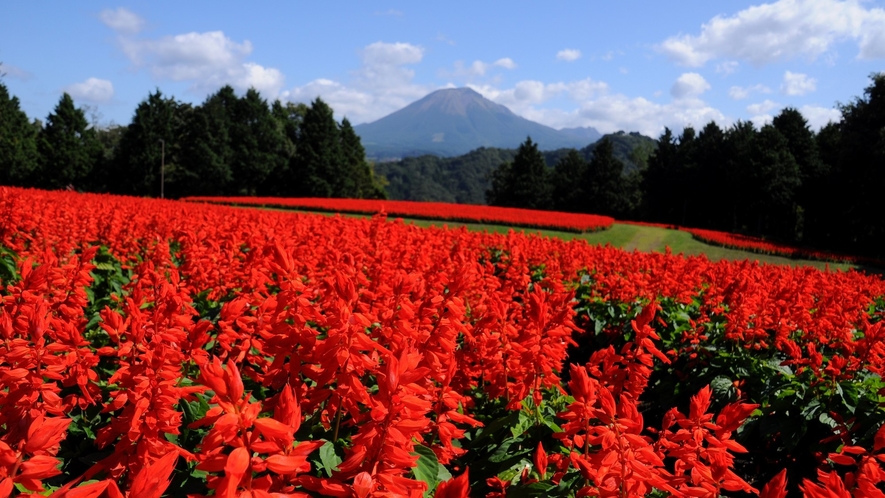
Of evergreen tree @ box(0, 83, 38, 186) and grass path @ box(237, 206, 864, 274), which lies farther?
evergreen tree @ box(0, 83, 38, 186)

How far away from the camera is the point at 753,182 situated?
137 feet

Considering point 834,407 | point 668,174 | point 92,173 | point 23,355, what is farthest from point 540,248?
point 92,173

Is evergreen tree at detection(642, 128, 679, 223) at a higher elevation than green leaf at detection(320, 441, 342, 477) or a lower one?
higher

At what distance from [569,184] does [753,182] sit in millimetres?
24325

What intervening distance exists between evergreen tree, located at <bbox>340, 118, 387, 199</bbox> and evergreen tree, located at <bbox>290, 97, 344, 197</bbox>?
142cm

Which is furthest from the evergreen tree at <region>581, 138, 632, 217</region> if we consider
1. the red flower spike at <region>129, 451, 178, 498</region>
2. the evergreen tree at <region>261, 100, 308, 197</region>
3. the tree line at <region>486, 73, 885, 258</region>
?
the red flower spike at <region>129, 451, 178, 498</region>

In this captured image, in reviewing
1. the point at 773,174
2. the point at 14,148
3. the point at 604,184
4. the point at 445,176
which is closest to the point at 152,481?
the point at 773,174

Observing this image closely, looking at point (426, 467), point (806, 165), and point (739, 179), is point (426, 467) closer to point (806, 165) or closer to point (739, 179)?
point (739, 179)

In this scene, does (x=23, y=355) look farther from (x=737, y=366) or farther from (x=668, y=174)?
(x=668, y=174)

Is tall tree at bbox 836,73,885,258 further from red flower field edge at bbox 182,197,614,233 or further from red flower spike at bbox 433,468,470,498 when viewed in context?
red flower spike at bbox 433,468,470,498

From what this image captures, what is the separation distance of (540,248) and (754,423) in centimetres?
525

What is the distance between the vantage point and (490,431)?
2.27 meters

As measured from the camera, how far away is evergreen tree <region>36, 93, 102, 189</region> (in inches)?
2211

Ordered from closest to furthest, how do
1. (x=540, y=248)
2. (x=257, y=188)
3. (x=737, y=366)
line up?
1. (x=737, y=366)
2. (x=540, y=248)
3. (x=257, y=188)
